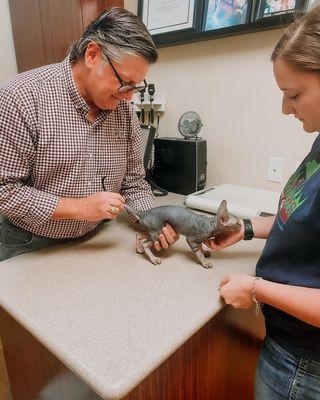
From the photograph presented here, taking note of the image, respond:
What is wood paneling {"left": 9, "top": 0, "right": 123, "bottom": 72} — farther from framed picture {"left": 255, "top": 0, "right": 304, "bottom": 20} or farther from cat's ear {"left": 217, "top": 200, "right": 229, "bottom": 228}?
cat's ear {"left": 217, "top": 200, "right": 229, "bottom": 228}

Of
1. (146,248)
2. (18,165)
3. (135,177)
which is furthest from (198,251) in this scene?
(18,165)

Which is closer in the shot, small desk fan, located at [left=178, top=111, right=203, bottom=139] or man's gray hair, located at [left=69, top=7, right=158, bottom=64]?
man's gray hair, located at [left=69, top=7, right=158, bottom=64]

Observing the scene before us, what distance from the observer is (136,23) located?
2.77 ft

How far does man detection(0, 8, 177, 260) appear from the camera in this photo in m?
0.81

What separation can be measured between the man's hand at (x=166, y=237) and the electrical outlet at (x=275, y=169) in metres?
0.69

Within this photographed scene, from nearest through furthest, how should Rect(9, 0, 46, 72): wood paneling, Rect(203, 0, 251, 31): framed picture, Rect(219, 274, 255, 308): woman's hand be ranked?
Rect(219, 274, 255, 308): woman's hand → Rect(203, 0, 251, 31): framed picture → Rect(9, 0, 46, 72): wood paneling

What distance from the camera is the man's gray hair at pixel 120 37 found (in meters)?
0.82

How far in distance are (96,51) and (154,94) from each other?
85 centimetres

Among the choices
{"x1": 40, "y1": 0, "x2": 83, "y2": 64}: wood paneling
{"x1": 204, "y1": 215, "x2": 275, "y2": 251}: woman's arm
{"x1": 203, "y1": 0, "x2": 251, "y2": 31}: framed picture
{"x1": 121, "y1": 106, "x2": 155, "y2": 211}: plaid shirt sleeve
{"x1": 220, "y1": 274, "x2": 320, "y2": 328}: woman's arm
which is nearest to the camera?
{"x1": 220, "y1": 274, "x2": 320, "y2": 328}: woman's arm

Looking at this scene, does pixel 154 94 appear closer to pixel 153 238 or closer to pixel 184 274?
pixel 153 238

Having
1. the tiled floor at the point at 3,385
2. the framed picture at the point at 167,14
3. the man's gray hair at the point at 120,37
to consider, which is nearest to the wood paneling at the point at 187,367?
the tiled floor at the point at 3,385

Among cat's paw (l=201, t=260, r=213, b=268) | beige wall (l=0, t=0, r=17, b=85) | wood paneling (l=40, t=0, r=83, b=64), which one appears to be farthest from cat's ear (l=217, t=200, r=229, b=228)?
beige wall (l=0, t=0, r=17, b=85)

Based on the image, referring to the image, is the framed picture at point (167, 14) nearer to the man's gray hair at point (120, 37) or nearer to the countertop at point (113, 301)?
the man's gray hair at point (120, 37)

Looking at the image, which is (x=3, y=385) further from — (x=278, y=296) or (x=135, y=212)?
(x=278, y=296)
